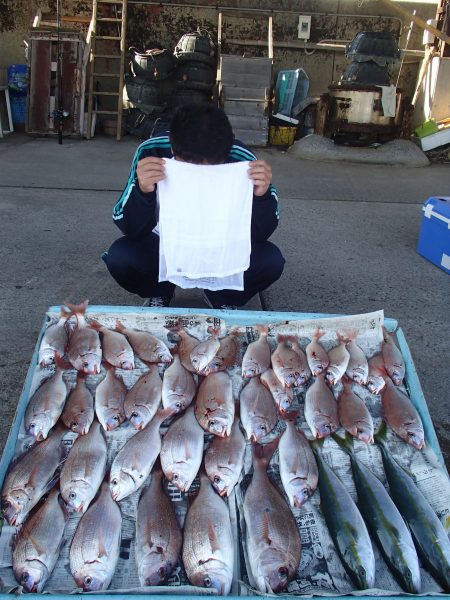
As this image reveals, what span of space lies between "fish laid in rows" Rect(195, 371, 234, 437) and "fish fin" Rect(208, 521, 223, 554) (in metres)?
0.37

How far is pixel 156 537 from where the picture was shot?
4.68 ft

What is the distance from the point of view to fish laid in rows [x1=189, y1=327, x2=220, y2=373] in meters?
2.03

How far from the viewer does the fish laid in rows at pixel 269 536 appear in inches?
52.6

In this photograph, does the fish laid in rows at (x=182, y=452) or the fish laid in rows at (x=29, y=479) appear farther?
the fish laid in rows at (x=182, y=452)

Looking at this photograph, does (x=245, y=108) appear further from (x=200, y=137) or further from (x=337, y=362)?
(x=337, y=362)

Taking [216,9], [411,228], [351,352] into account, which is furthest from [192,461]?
[216,9]

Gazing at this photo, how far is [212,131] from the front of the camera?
212 cm

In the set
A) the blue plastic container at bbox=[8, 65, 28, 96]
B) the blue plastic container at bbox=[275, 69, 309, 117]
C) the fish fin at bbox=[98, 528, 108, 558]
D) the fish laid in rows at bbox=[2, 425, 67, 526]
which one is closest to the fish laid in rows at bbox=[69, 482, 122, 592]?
the fish fin at bbox=[98, 528, 108, 558]

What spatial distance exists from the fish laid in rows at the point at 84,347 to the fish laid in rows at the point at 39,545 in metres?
0.59

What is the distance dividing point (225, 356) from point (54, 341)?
2.35 ft

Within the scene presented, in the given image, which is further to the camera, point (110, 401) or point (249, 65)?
point (249, 65)

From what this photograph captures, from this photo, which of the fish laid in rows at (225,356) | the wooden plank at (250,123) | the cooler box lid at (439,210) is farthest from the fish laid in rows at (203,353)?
the wooden plank at (250,123)

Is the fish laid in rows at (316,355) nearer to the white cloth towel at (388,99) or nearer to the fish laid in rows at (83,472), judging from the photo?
the fish laid in rows at (83,472)

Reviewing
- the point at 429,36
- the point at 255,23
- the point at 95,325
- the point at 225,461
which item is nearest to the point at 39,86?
the point at 255,23
